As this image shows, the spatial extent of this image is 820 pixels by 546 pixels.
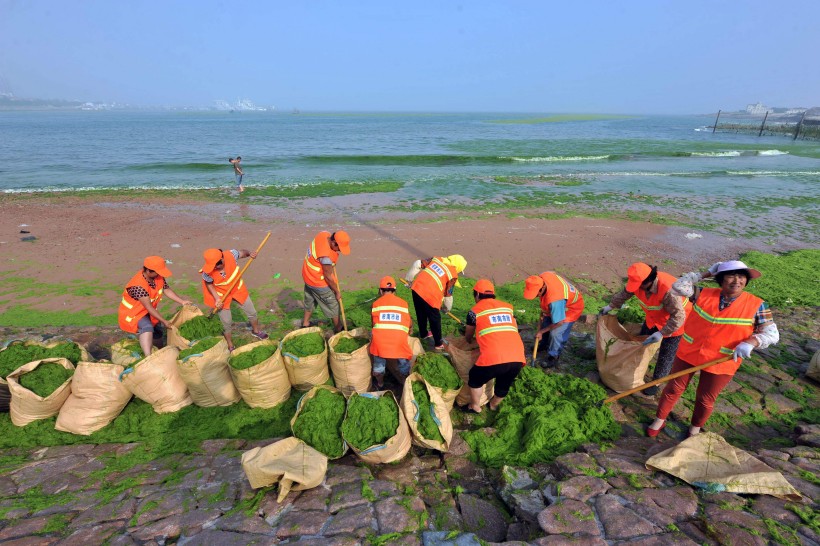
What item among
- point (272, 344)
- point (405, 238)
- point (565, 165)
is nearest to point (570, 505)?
point (272, 344)

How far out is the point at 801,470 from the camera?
260 cm

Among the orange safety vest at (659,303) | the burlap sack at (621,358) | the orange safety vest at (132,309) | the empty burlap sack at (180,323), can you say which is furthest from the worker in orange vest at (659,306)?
the orange safety vest at (132,309)

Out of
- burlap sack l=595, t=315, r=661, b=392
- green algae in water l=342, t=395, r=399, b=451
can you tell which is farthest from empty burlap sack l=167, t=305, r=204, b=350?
burlap sack l=595, t=315, r=661, b=392

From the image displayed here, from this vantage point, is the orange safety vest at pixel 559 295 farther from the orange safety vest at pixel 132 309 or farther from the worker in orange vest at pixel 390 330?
the orange safety vest at pixel 132 309

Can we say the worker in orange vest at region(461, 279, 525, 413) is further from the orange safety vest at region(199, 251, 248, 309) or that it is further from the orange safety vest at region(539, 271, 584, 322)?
the orange safety vest at region(199, 251, 248, 309)

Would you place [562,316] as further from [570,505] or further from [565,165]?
[565,165]

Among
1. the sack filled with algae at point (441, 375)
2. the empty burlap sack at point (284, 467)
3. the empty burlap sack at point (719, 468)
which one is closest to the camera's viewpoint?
the empty burlap sack at point (719, 468)

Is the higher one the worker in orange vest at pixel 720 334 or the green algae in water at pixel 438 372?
the worker in orange vest at pixel 720 334

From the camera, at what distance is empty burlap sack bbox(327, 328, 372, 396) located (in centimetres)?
361

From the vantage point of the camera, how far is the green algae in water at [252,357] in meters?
3.46

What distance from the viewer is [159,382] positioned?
343 cm

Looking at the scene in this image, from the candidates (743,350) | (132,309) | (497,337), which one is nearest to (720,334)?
(743,350)

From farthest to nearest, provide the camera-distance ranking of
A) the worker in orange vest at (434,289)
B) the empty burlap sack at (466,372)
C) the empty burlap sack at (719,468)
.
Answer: the worker in orange vest at (434,289) → the empty burlap sack at (466,372) → the empty burlap sack at (719,468)

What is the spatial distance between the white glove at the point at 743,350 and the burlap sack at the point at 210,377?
409 centimetres
